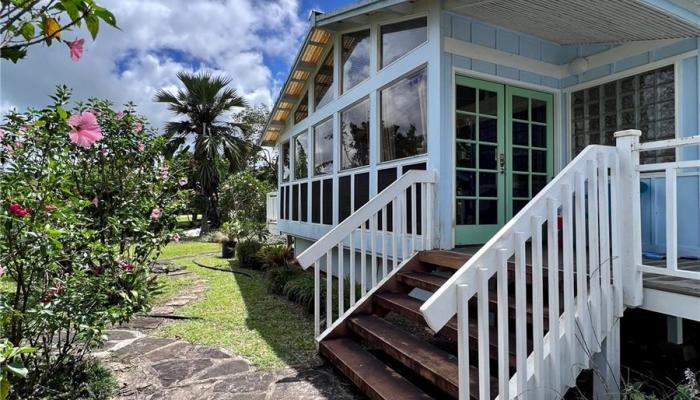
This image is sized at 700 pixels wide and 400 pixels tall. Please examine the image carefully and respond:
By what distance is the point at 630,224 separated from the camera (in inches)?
101

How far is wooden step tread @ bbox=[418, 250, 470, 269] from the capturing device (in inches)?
136

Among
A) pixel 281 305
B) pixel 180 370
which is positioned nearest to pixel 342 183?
pixel 281 305

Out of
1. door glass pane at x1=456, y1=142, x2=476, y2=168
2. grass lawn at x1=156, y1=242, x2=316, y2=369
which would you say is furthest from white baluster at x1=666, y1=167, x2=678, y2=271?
grass lawn at x1=156, y1=242, x2=316, y2=369

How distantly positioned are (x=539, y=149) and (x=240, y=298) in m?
4.64

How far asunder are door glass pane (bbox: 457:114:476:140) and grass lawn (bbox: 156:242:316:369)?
275cm

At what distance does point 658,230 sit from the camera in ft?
12.7

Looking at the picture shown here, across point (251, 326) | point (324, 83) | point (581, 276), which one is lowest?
point (251, 326)

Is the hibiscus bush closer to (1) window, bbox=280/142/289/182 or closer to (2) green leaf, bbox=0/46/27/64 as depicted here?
(2) green leaf, bbox=0/46/27/64

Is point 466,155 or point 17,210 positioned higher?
point 466,155

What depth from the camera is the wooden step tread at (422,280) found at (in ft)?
11.1

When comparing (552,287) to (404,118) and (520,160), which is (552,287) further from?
(404,118)

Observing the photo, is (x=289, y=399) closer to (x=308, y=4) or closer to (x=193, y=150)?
(x=308, y=4)

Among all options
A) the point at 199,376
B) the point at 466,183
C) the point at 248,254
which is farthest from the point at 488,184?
the point at 248,254

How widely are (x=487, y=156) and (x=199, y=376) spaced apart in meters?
3.65
